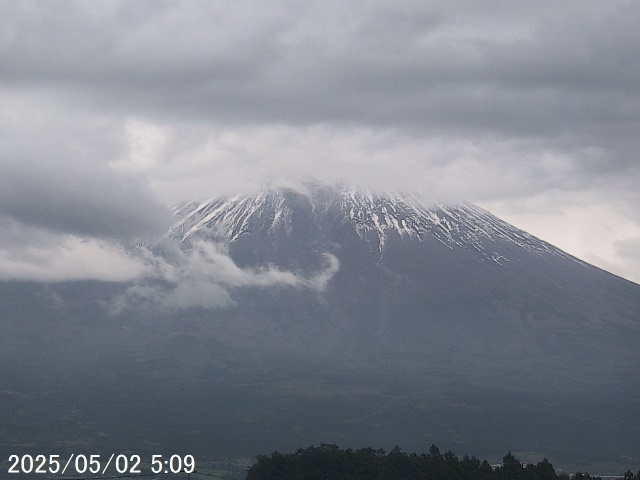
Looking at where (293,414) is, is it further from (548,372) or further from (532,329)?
(532,329)

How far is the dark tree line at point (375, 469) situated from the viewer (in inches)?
2474

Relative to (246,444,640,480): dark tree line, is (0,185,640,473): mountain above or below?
above

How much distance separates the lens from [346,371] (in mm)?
156500

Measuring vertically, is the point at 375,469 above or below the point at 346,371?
below

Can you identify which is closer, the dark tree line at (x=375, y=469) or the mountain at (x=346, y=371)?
the dark tree line at (x=375, y=469)

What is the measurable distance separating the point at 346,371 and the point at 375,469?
93038mm

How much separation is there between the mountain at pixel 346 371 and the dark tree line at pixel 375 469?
43792mm

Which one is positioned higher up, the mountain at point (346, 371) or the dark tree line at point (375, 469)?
the mountain at point (346, 371)

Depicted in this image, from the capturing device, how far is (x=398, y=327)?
7229 inches

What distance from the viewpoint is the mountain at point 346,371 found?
120500mm

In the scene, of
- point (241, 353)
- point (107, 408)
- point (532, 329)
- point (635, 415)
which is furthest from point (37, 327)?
point (635, 415)

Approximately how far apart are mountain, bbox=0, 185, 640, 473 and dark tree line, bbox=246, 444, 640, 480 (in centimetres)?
4379

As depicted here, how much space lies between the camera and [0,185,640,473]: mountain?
12050 cm

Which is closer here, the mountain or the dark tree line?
the dark tree line
